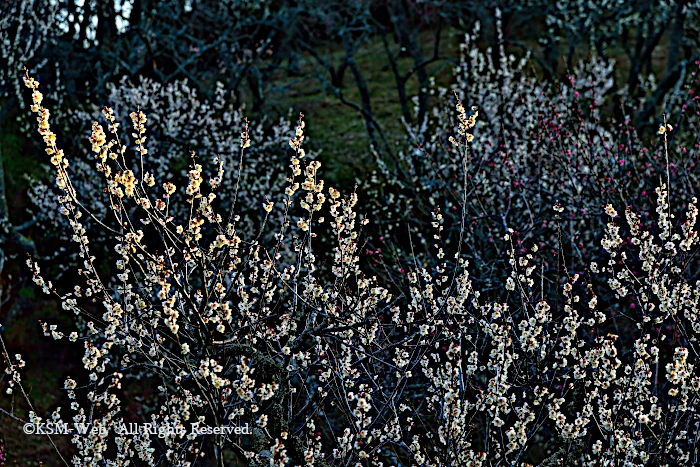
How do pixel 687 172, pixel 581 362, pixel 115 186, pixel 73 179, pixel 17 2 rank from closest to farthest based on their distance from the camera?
pixel 115 186, pixel 581 362, pixel 687 172, pixel 17 2, pixel 73 179

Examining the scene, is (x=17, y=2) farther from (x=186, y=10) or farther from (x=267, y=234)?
(x=186, y=10)

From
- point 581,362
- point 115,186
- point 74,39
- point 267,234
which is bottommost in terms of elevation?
point 267,234

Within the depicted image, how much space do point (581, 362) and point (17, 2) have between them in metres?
8.26

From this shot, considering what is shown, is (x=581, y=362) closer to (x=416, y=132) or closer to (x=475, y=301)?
(x=475, y=301)

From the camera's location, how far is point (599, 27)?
1634cm

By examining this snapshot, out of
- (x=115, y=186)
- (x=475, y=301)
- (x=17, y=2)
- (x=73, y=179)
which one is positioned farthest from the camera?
(x=73, y=179)

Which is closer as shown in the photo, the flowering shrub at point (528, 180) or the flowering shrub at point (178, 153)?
the flowering shrub at point (528, 180)

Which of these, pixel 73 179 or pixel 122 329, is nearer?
pixel 122 329

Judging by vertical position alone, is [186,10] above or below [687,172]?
above

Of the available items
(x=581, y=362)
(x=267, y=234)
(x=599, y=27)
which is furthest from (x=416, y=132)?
(x=599, y=27)

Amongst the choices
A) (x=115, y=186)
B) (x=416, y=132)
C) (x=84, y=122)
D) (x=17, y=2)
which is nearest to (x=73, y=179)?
(x=84, y=122)

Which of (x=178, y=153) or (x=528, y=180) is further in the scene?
(x=178, y=153)

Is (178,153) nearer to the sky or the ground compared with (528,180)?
nearer to the sky

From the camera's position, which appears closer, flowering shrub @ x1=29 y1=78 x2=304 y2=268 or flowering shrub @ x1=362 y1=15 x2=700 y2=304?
flowering shrub @ x1=362 y1=15 x2=700 y2=304
